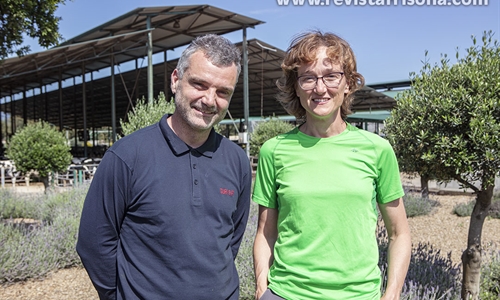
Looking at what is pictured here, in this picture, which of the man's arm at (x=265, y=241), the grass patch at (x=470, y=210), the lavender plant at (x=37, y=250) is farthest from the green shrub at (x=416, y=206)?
the man's arm at (x=265, y=241)

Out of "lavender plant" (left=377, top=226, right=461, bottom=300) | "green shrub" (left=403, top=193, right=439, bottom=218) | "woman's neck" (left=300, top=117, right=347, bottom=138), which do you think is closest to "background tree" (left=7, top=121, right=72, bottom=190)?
"green shrub" (left=403, top=193, right=439, bottom=218)

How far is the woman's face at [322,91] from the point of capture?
1.73 metres

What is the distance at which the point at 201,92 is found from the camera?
170 cm

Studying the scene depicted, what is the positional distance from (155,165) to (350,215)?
79cm

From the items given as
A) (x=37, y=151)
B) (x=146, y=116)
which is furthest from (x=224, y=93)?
(x=37, y=151)

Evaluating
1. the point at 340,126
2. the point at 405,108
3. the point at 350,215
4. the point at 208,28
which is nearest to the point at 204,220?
the point at 350,215

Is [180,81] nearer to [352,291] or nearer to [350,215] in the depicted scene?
[350,215]

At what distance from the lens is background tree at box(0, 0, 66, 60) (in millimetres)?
4738

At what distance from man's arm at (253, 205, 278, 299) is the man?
0.44ft

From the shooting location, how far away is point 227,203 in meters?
1.73

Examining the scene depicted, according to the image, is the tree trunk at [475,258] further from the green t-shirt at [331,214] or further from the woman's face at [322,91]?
the woman's face at [322,91]

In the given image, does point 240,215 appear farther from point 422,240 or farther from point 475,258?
point 422,240

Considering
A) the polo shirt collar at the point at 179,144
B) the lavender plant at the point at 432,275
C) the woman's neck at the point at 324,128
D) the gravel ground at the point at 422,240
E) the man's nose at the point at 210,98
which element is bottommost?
the gravel ground at the point at 422,240

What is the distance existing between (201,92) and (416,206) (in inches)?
348
